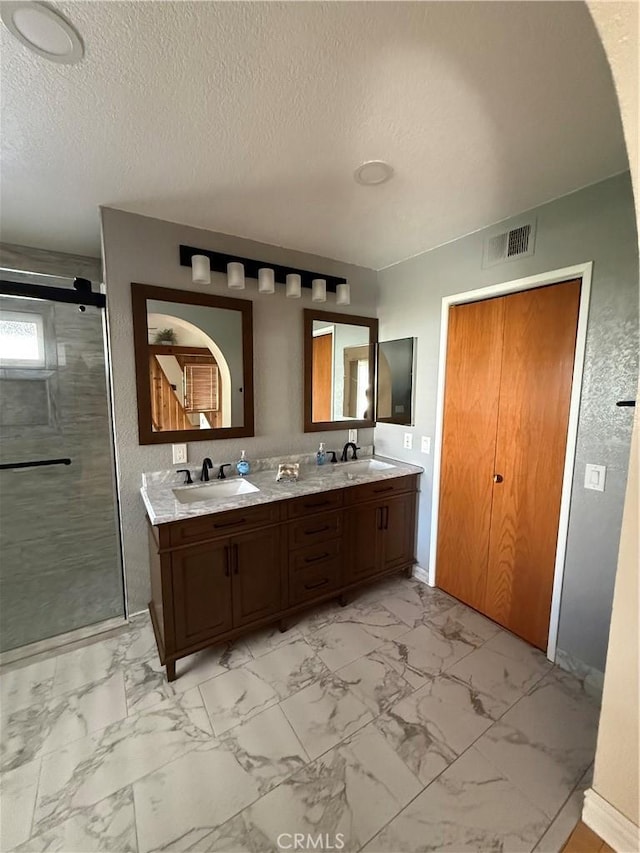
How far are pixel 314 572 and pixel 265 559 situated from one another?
1.22ft

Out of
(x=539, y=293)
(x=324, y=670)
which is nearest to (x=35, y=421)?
(x=324, y=670)

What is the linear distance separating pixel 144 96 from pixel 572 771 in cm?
297

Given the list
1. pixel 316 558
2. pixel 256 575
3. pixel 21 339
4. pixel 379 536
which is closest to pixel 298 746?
pixel 256 575

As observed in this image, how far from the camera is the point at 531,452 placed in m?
1.95

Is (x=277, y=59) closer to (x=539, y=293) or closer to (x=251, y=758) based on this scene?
(x=539, y=293)

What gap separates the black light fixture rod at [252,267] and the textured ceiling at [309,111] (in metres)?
0.23

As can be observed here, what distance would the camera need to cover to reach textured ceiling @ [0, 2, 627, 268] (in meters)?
0.94

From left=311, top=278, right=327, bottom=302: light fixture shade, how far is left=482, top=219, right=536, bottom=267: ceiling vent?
1083 mm

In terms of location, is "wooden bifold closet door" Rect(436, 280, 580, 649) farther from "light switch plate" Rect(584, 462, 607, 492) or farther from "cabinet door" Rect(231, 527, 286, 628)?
"cabinet door" Rect(231, 527, 286, 628)

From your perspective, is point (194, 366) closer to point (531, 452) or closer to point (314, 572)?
point (314, 572)

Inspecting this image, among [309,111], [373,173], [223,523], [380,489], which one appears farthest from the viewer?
[380,489]

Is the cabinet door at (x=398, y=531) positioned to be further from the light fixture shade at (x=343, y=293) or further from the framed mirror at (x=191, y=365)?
the light fixture shade at (x=343, y=293)

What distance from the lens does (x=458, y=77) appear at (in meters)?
1.09

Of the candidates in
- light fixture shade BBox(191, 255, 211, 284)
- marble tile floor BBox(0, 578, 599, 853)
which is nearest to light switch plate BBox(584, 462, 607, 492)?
marble tile floor BBox(0, 578, 599, 853)
